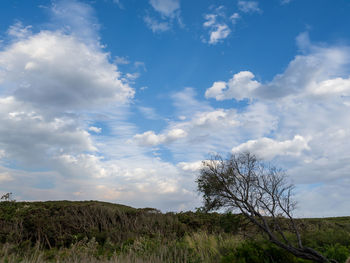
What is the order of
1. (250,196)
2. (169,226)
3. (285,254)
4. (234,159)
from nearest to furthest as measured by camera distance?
(285,254) < (250,196) < (234,159) < (169,226)

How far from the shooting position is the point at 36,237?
38.3ft

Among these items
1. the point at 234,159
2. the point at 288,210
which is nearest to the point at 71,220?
the point at 234,159

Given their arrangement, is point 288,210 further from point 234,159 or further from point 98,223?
point 98,223

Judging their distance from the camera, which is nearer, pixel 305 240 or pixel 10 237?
pixel 305 240

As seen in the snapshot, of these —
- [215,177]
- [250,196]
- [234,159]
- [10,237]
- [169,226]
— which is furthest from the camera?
[169,226]

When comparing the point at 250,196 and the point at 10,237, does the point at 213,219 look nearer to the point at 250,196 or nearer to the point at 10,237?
the point at 250,196

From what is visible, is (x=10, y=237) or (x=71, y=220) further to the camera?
(x=71, y=220)

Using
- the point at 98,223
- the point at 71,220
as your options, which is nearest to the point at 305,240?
the point at 98,223

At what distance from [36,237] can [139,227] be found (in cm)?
422

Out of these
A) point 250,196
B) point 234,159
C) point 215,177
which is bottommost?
point 250,196

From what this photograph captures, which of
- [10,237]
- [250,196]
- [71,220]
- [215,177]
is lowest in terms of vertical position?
[10,237]

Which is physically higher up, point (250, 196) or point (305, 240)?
point (250, 196)

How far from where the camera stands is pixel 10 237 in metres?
11.2

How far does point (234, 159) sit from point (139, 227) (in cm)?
514
